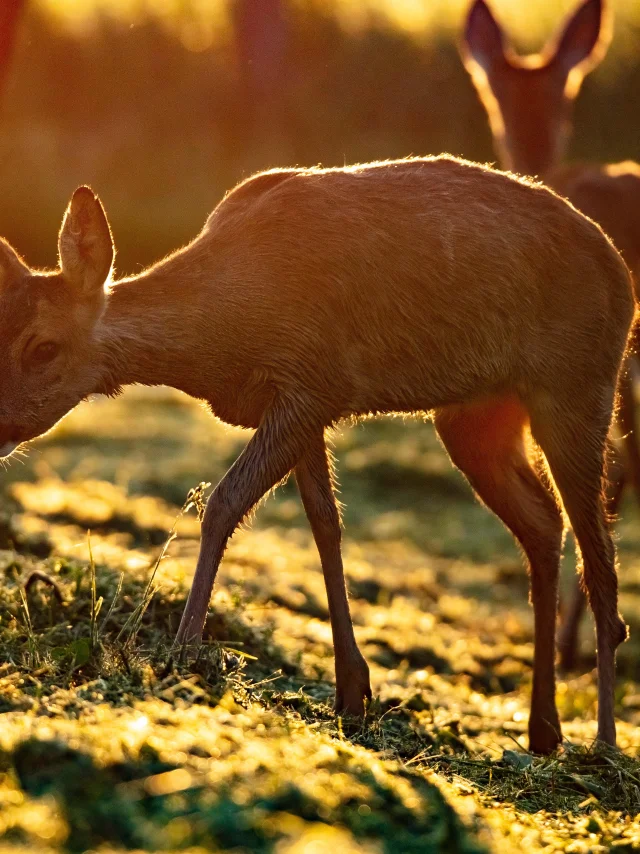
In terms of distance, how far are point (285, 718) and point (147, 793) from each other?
3.72 ft

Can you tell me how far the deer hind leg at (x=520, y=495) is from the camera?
6.40m

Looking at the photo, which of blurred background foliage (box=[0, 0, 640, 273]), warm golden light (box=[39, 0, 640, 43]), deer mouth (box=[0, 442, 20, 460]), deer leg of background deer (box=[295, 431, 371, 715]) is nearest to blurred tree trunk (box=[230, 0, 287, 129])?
blurred background foliage (box=[0, 0, 640, 273])

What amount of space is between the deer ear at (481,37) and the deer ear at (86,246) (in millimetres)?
5285

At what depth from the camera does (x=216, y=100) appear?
917 inches

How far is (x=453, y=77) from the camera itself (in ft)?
80.6

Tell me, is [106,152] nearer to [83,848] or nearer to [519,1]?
[519,1]

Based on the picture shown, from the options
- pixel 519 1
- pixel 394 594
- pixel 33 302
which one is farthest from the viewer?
pixel 519 1

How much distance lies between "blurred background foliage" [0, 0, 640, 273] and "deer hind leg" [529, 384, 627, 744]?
14613 millimetres

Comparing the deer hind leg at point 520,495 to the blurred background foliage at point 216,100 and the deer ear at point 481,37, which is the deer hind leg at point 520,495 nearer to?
the deer ear at point 481,37

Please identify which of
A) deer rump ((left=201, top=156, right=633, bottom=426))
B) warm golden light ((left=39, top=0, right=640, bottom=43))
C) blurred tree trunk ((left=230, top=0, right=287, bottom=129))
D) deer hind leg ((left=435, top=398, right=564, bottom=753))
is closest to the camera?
deer rump ((left=201, top=156, right=633, bottom=426))

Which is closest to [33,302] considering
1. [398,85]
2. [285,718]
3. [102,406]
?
[285,718]

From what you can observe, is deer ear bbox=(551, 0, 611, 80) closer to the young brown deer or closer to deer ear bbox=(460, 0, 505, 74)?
deer ear bbox=(460, 0, 505, 74)

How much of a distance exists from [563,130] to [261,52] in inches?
609

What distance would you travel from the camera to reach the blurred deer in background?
8586mm
